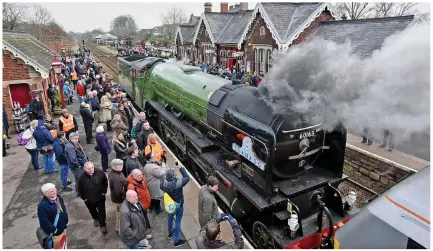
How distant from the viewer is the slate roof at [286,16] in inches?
607

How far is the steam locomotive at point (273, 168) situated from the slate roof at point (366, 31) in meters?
5.55

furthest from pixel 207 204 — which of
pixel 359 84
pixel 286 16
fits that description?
pixel 286 16

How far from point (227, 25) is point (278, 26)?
29.0ft

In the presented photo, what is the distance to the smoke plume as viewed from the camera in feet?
11.0

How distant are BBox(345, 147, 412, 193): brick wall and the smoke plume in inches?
177

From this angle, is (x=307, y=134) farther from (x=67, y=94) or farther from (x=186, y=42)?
(x=186, y=42)

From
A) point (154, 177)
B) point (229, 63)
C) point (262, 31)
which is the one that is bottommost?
point (154, 177)

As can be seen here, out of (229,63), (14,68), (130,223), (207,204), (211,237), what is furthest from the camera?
(229,63)

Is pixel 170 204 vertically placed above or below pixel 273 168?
below

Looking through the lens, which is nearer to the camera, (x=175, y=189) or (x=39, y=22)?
(x=175, y=189)

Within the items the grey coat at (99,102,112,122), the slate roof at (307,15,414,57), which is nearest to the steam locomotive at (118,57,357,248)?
the grey coat at (99,102,112,122)

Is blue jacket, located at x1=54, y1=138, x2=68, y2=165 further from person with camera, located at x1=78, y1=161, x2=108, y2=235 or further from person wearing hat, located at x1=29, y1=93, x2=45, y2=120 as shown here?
person wearing hat, located at x1=29, y1=93, x2=45, y2=120

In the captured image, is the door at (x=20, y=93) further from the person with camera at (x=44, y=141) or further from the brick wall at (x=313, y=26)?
the brick wall at (x=313, y=26)

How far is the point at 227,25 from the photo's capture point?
24.0 metres
